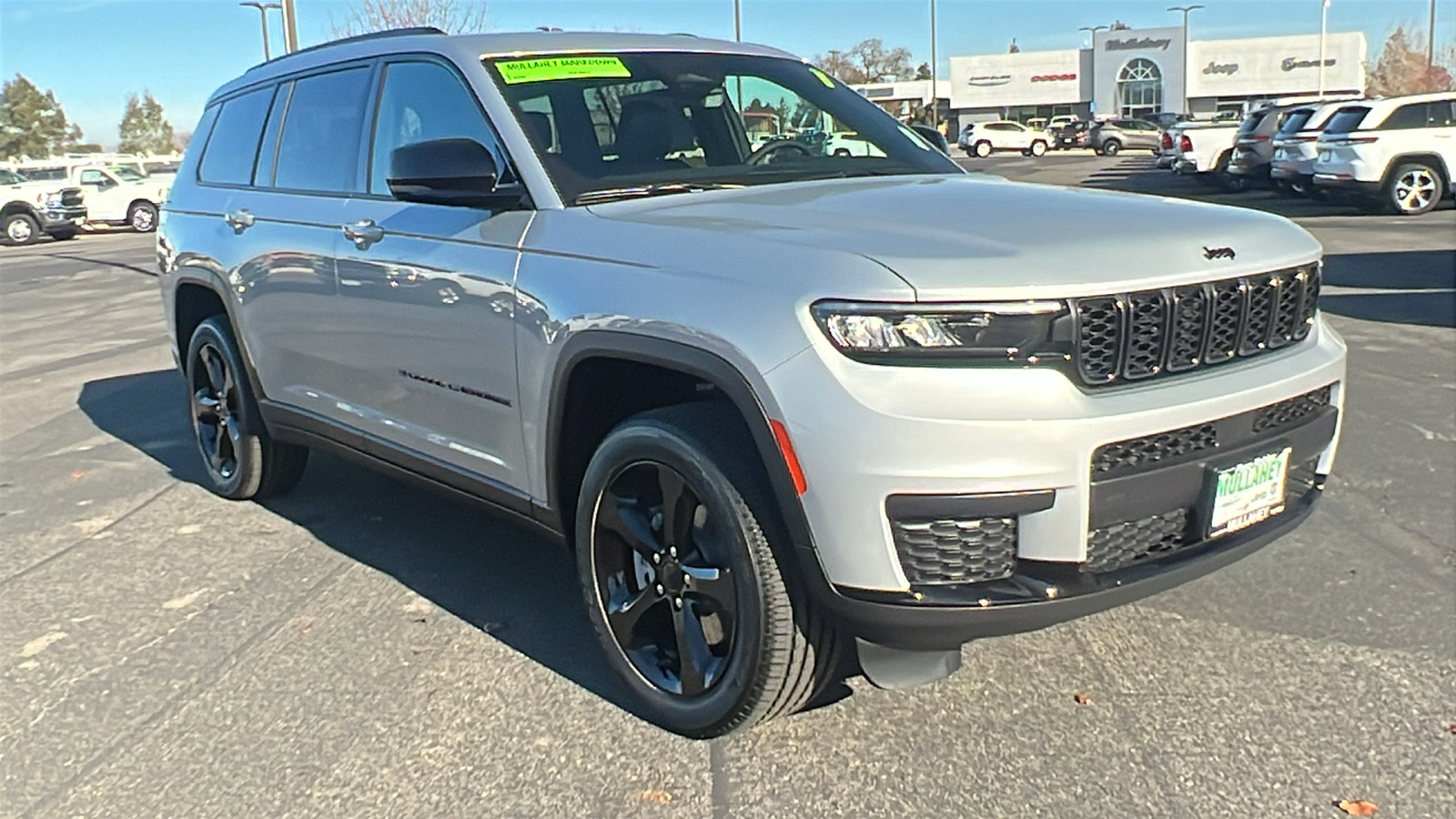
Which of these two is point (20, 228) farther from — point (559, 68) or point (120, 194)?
point (559, 68)

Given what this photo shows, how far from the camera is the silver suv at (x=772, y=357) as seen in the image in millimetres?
2777

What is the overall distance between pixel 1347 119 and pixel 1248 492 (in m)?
18.8

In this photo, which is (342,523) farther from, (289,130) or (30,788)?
(30,788)

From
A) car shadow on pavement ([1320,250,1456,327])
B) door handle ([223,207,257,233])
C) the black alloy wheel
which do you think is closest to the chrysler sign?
car shadow on pavement ([1320,250,1456,327])

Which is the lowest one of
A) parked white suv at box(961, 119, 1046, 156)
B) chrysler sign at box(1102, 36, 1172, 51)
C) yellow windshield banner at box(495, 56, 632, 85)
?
parked white suv at box(961, 119, 1046, 156)

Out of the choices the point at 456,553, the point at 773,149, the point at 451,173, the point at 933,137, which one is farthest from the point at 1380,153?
the point at 451,173

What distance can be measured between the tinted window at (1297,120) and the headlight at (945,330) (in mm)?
20637

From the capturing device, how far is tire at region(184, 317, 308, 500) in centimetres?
552

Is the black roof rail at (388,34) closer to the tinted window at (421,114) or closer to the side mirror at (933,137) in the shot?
the tinted window at (421,114)

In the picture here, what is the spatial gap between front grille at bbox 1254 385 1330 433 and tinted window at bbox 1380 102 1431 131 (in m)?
18.0

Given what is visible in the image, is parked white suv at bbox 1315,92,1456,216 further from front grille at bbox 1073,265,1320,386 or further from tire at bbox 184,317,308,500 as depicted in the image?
front grille at bbox 1073,265,1320,386

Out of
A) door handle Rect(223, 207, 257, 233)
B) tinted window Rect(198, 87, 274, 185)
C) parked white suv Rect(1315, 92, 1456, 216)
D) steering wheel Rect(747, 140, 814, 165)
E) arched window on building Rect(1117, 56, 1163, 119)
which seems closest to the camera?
steering wheel Rect(747, 140, 814, 165)

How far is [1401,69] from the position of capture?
→ 98.8 metres

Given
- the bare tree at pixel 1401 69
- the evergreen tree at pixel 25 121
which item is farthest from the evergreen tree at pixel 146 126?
the bare tree at pixel 1401 69
